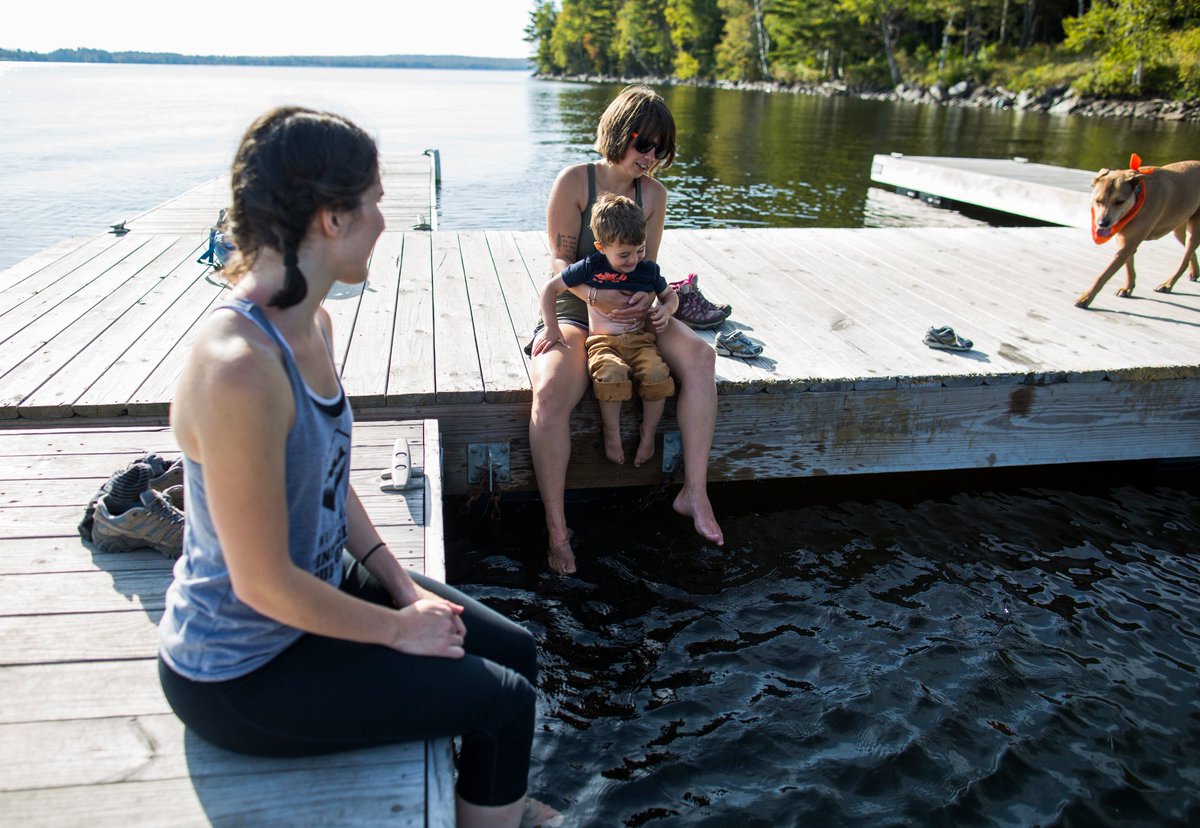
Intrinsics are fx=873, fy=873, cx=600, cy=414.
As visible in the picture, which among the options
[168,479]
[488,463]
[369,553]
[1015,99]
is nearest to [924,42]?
[1015,99]

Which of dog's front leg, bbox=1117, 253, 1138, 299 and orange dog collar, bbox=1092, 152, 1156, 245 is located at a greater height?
orange dog collar, bbox=1092, 152, 1156, 245

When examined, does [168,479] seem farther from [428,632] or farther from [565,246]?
[565,246]

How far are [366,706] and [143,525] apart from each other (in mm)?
1263

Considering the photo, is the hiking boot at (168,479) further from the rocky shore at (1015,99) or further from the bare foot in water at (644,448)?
the rocky shore at (1015,99)

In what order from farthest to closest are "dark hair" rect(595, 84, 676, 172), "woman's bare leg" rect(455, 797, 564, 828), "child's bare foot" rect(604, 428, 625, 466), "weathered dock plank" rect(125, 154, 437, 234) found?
1. "weathered dock plank" rect(125, 154, 437, 234)
2. "child's bare foot" rect(604, 428, 625, 466)
3. "dark hair" rect(595, 84, 676, 172)
4. "woman's bare leg" rect(455, 797, 564, 828)

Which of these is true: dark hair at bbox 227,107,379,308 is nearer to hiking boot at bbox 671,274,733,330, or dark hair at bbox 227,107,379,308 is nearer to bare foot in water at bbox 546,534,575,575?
bare foot in water at bbox 546,534,575,575

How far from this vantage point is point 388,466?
135 inches

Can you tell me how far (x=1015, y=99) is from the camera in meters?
39.5

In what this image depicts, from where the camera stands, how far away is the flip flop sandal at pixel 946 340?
4602mm

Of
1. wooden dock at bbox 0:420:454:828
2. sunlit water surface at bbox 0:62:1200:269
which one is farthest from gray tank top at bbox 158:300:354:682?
sunlit water surface at bbox 0:62:1200:269

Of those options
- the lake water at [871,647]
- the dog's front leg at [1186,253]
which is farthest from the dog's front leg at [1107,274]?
the lake water at [871,647]

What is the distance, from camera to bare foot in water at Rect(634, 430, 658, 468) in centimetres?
406

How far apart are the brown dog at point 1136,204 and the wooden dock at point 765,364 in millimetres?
390

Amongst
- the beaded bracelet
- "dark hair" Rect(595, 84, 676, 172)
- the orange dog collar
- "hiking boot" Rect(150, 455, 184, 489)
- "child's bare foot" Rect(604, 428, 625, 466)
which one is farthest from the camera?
the orange dog collar
